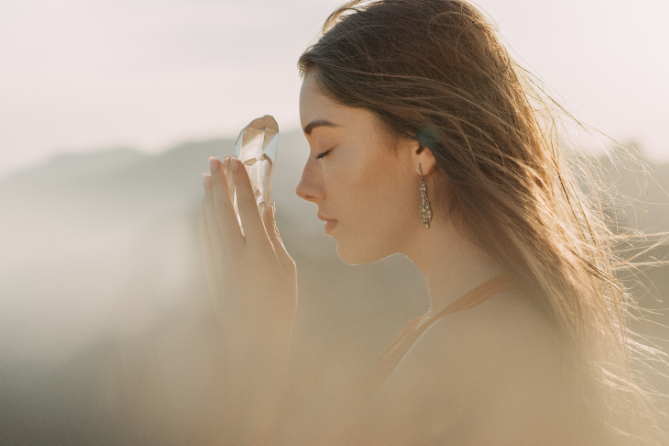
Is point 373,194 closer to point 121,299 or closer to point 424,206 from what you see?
point 424,206

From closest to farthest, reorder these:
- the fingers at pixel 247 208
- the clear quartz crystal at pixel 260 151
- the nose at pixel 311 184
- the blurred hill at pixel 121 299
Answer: the fingers at pixel 247 208, the nose at pixel 311 184, the clear quartz crystal at pixel 260 151, the blurred hill at pixel 121 299

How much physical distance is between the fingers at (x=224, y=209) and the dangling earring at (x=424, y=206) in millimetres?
606

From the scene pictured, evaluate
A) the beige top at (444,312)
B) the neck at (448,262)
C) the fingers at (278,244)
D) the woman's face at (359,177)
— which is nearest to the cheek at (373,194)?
the woman's face at (359,177)

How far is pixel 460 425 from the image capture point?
4.40 ft

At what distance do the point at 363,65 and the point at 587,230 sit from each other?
105cm

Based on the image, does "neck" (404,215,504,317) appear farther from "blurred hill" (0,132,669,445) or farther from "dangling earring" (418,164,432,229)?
"blurred hill" (0,132,669,445)

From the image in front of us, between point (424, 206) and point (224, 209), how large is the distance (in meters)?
0.66

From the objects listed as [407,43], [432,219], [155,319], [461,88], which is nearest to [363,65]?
[407,43]

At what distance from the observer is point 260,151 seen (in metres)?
2.01

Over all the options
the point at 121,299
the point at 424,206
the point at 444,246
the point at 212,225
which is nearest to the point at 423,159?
the point at 424,206

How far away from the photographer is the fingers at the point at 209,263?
1.74 m

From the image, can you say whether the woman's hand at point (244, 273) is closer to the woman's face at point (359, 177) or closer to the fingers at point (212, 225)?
the fingers at point (212, 225)

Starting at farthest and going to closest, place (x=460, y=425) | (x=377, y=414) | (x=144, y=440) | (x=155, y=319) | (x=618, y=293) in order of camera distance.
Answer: (x=144, y=440)
(x=155, y=319)
(x=618, y=293)
(x=377, y=414)
(x=460, y=425)

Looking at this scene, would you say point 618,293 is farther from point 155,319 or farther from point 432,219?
point 155,319
